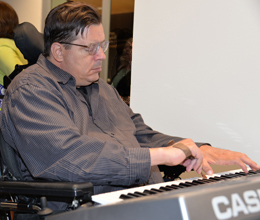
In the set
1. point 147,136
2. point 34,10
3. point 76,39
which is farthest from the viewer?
point 34,10

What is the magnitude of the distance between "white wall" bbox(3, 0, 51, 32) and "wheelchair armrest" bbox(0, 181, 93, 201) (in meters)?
3.95

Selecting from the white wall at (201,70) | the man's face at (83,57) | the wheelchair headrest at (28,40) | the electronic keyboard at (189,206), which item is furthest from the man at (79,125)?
the white wall at (201,70)

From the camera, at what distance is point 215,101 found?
212 centimetres

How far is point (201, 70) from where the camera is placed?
217cm

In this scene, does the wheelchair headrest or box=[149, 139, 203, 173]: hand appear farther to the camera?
the wheelchair headrest

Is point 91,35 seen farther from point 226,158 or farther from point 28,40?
point 226,158

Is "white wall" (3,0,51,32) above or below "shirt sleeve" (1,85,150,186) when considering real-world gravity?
above

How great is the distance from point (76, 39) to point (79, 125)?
380 millimetres

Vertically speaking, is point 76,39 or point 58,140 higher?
point 76,39

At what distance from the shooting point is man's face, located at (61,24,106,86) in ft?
5.12

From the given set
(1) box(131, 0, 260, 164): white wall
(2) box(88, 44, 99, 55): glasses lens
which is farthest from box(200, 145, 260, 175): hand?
(2) box(88, 44, 99, 55): glasses lens

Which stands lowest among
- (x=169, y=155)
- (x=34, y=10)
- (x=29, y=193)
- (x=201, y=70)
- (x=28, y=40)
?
(x=29, y=193)

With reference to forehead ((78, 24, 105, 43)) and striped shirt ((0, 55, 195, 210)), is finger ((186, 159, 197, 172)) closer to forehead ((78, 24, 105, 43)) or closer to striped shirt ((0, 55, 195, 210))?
striped shirt ((0, 55, 195, 210))

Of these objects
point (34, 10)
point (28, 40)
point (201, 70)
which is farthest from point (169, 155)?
point (34, 10)
